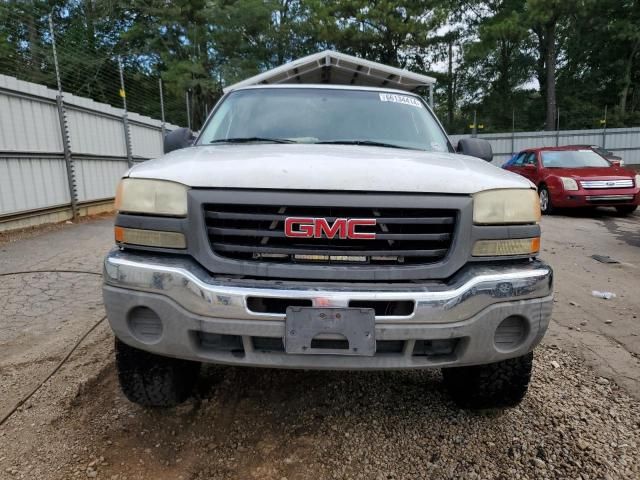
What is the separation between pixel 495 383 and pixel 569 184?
801 centimetres

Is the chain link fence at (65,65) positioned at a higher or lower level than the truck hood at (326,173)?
higher

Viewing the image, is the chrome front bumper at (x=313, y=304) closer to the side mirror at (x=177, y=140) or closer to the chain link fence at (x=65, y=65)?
the side mirror at (x=177, y=140)

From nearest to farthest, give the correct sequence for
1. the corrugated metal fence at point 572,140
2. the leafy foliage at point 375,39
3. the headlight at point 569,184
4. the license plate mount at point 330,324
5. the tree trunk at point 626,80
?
the license plate mount at point 330,324
the headlight at point 569,184
the corrugated metal fence at point 572,140
the leafy foliage at point 375,39
the tree trunk at point 626,80

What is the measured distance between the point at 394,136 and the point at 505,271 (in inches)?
52.8

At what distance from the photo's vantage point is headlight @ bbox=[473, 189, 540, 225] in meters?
1.85

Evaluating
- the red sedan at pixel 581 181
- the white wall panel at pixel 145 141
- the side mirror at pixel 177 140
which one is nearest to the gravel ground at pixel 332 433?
the side mirror at pixel 177 140

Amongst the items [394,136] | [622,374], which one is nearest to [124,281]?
[394,136]

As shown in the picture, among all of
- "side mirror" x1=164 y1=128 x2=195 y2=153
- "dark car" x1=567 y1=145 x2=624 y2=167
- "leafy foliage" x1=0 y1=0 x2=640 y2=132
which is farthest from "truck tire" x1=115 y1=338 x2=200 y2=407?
"leafy foliage" x1=0 y1=0 x2=640 y2=132

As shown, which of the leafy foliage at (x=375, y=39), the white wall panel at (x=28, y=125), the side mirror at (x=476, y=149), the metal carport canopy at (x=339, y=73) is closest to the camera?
the side mirror at (x=476, y=149)

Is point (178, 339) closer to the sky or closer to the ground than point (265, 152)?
closer to the ground

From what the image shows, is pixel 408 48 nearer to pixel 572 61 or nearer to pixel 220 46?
pixel 220 46

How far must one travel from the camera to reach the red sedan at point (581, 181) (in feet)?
28.2

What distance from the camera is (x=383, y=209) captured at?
1.82m

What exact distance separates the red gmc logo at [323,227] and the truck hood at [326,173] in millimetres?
126
